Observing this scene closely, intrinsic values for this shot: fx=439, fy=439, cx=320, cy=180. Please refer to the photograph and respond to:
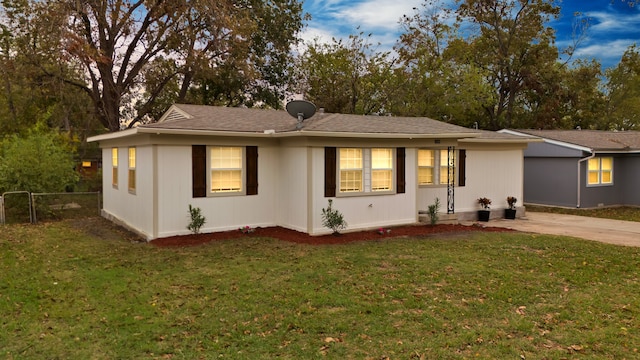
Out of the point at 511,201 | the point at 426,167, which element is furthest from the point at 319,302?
the point at 511,201

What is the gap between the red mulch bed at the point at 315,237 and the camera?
1038cm

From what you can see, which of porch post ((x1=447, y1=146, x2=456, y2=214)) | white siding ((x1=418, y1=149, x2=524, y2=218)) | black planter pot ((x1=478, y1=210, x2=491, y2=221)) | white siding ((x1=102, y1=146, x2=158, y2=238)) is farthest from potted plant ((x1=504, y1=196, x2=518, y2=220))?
white siding ((x1=102, y1=146, x2=158, y2=238))

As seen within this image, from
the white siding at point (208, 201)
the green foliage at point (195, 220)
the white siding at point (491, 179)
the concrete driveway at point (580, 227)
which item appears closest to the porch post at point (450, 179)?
the white siding at point (491, 179)

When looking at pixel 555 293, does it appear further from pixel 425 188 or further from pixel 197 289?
pixel 425 188

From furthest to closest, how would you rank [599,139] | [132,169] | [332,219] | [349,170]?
[599,139]
[132,169]
[349,170]
[332,219]

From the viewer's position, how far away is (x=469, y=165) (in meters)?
14.6

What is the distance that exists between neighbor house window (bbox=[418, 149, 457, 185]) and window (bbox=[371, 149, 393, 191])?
6.24 feet

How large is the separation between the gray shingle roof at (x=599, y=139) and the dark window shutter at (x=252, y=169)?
13078 mm

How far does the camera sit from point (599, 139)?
65.1 ft

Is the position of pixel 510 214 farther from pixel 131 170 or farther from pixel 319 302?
pixel 131 170

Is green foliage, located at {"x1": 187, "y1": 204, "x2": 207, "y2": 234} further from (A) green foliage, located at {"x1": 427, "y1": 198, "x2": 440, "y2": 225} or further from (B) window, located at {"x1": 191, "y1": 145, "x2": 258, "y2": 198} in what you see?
(A) green foliage, located at {"x1": 427, "y1": 198, "x2": 440, "y2": 225}

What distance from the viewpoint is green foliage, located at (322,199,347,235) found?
11117 millimetres

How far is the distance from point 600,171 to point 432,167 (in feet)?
30.2

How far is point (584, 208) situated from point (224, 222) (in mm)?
14620
